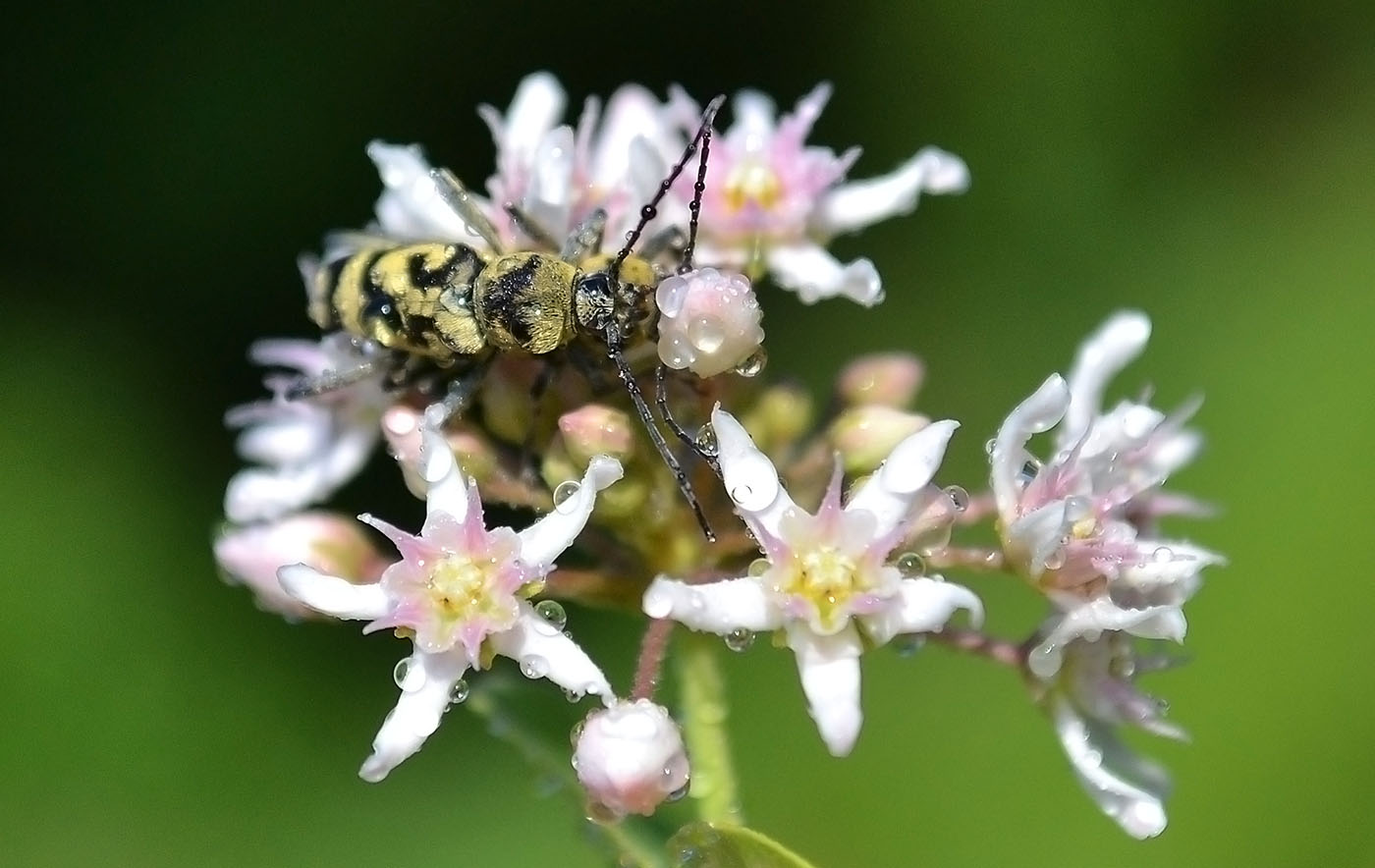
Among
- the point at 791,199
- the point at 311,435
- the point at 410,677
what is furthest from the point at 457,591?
the point at 791,199

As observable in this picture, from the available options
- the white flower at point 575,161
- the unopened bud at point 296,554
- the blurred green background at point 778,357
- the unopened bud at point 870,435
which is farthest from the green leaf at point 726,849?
the blurred green background at point 778,357

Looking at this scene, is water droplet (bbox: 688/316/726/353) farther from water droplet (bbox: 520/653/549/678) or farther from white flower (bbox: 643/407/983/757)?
water droplet (bbox: 520/653/549/678)

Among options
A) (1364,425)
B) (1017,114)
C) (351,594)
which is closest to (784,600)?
(351,594)

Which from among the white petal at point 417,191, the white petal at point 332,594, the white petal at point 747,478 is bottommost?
the white petal at point 747,478

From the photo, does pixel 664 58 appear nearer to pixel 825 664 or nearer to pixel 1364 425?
pixel 1364 425

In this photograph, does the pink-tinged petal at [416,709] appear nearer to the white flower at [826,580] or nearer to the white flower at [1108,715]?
the white flower at [826,580]

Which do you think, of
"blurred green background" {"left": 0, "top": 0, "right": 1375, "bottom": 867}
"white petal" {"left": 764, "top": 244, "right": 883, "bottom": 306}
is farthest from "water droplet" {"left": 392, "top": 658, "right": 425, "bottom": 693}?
"blurred green background" {"left": 0, "top": 0, "right": 1375, "bottom": 867}
